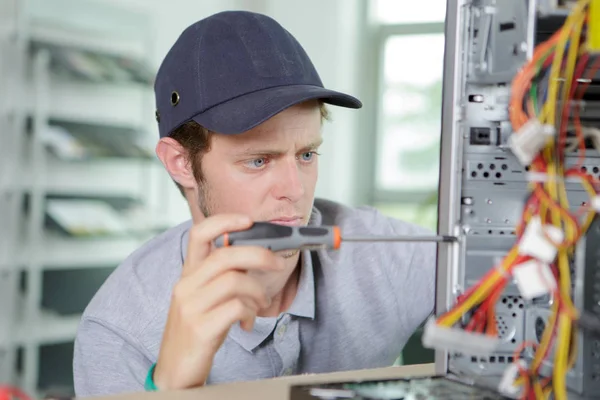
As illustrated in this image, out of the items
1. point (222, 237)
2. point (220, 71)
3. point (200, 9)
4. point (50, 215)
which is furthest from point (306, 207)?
point (200, 9)

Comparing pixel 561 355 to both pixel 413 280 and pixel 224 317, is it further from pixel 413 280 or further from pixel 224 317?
pixel 413 280

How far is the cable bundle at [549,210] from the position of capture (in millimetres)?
573

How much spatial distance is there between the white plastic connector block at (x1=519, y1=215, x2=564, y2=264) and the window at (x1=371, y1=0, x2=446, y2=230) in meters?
3.41

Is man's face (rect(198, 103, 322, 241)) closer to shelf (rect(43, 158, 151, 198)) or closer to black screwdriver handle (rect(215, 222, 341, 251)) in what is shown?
black screwdriver handle (rect(215, 222, 341, 251))

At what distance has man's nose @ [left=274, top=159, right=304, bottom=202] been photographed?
1.11 m

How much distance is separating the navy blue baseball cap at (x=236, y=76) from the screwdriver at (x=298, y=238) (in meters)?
0.31

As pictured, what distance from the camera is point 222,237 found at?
2.58 ft

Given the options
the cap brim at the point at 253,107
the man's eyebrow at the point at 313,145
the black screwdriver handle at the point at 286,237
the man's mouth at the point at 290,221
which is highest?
the cap brim at the point at 253,107

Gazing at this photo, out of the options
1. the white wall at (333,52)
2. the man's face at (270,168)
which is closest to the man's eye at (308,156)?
the man's face at (270,168)

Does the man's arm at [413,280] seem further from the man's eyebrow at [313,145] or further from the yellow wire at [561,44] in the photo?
the yellow wire at [561,44]

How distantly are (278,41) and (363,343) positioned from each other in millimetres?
554

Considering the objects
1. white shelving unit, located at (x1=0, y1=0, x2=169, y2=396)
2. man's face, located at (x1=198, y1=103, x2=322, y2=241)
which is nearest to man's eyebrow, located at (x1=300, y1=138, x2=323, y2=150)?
man's face, located at (x1=198, y1=103, x2=322, y2=241)

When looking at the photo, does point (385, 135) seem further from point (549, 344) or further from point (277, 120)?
point (549, 344)

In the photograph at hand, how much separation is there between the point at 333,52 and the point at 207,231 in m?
3.28
